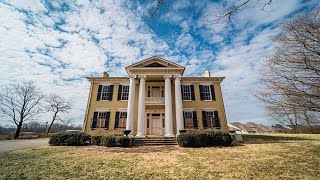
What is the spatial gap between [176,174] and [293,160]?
17.7 ft

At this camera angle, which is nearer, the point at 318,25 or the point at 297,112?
the point at 318,25

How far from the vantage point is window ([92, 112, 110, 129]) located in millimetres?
16578

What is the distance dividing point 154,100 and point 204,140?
23.4 feet

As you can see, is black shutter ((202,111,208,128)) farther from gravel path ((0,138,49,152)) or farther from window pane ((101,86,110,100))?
gravel path ((0,138,49,152))

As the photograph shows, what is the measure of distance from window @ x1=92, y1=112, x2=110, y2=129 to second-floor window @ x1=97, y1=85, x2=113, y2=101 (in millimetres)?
1701

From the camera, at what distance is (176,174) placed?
16.4ft

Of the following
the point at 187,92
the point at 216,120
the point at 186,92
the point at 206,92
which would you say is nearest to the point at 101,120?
the point at 186,92

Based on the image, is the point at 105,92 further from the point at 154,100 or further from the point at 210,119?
the point at 210,119

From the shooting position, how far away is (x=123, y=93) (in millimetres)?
17719

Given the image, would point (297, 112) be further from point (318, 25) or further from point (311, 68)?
point (318, 25)

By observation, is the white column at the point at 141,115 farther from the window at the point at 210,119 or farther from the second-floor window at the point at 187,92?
the window at the point at 210,119

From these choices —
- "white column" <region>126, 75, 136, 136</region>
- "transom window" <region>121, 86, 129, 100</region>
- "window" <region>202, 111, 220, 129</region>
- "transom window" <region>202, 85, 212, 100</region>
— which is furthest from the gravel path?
"transom window" <region>202, 85, 212, 100</region>

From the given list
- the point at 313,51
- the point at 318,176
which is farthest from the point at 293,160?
the point at 313,51

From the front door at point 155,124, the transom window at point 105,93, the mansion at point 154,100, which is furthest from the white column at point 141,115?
the transom window at point 105,93
